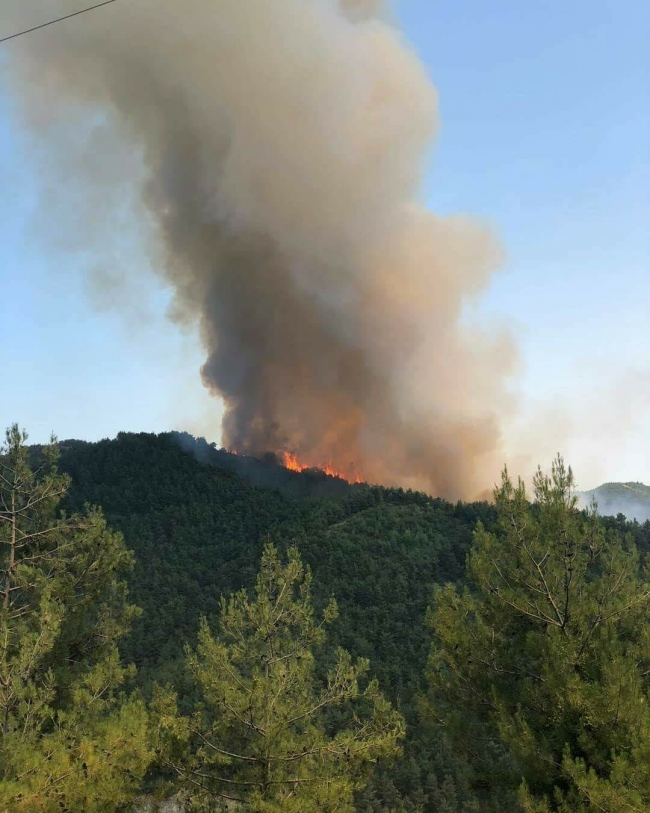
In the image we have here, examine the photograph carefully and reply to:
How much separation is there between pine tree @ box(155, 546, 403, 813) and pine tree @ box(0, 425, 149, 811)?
43.8 inches

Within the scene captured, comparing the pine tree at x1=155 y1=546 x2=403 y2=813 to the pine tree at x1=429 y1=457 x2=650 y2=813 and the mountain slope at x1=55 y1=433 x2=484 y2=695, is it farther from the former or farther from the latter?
the mountain slope at x1=55 y1=433 x2=484 y2=695

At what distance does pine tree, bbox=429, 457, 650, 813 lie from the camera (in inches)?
419

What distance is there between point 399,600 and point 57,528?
204 feet

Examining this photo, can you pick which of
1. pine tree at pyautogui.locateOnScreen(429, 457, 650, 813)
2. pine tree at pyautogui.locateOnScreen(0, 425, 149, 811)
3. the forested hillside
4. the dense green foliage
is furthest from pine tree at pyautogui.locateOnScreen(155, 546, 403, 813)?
the forested hillside

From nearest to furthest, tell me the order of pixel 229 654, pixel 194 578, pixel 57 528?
pixel 229 654, pixel 57 528, pixel 194 578

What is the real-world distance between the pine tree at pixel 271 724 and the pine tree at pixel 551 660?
7.45ft

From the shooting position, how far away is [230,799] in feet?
40.2

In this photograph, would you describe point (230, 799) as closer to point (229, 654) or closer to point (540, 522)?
point (229, 654)

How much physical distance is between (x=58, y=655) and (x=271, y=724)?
28.5 feet

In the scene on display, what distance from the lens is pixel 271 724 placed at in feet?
38.7

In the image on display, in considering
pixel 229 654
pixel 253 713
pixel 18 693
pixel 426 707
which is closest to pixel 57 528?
pixel 18 693

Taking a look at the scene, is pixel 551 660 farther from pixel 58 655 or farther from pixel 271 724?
pixel 58 655

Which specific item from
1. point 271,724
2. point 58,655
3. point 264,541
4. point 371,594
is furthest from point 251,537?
point 271,724

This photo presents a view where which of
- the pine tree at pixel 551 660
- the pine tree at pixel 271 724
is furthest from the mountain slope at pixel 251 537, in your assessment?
the pine tree at pixel 551 660
